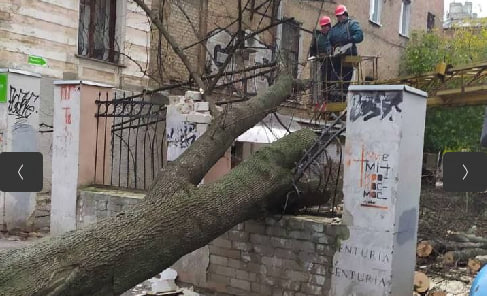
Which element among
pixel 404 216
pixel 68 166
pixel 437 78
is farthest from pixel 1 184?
pixel 437 78

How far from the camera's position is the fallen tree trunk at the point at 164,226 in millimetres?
2982

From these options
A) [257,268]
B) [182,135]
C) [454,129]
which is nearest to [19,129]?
[182,135]

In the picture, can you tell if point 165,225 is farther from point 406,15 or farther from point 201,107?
point 406,15

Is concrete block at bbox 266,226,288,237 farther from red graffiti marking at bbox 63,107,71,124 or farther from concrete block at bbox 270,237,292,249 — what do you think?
red graffiti marking at bbox 63,107,71,124

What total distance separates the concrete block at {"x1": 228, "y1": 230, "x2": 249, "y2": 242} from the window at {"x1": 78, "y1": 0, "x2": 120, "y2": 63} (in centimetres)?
639

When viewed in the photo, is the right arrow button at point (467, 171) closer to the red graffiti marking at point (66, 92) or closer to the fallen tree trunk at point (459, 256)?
the fallen tree trunk at point (459, 256)

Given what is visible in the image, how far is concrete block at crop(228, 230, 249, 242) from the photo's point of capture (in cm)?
532

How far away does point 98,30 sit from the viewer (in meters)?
10.8

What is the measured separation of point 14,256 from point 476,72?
24.3 feet

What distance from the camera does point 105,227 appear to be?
3.35 metres

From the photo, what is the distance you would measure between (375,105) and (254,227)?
169cm

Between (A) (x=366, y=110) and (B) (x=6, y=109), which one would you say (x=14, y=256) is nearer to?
(A) (x=366, y=110)

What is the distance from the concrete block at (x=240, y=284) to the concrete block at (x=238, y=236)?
1.33 feet

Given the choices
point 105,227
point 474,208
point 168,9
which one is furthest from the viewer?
point 168,9
